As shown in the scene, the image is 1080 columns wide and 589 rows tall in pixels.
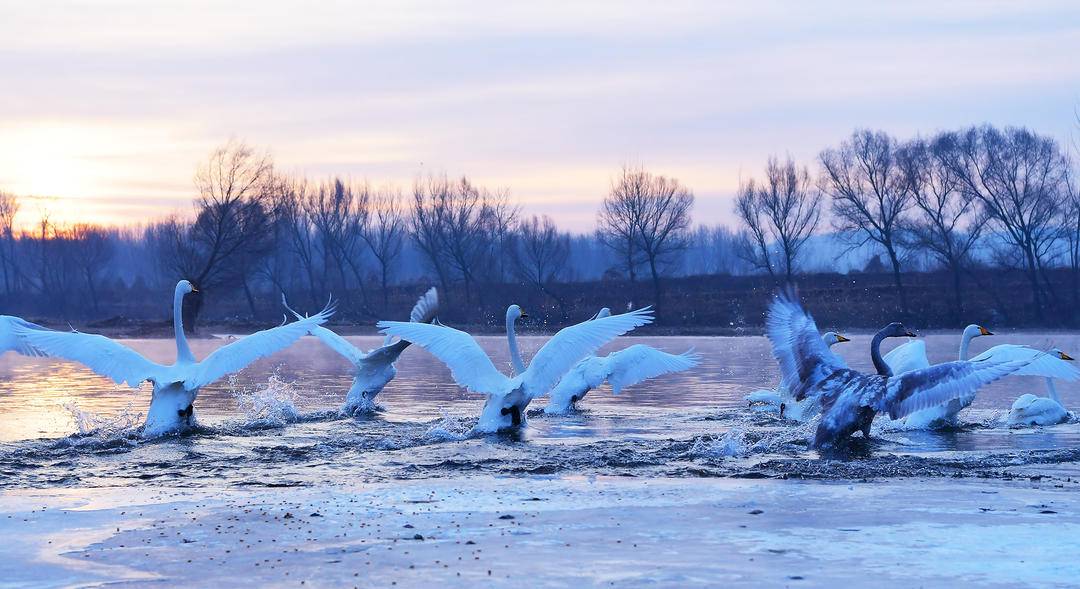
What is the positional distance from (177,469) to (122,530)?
10.2ft

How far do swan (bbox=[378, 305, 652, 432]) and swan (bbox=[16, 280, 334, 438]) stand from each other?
1.41m

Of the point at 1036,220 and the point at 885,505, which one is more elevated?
the point at 1036,220

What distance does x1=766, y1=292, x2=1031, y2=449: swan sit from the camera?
1259 cm

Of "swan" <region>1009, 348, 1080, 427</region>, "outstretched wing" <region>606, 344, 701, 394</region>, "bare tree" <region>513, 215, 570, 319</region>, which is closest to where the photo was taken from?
"swan" <region>1009, 348, 1080, 427</region>

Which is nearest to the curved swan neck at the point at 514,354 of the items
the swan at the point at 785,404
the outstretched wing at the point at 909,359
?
the swan at the point at 785,404

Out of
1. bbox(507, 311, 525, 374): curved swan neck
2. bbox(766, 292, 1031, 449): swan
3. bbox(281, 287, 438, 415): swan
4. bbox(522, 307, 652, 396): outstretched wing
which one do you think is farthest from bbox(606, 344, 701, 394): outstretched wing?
bbox(766, 292, 1031, 449): swan

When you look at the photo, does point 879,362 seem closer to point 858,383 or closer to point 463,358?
point 858,383

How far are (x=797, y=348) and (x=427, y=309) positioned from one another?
5.85 m

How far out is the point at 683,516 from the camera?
9078 millimetres

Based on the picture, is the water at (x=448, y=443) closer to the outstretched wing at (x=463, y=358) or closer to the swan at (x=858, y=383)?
the swan at (x=858, y=383)

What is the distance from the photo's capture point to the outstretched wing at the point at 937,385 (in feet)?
41.1

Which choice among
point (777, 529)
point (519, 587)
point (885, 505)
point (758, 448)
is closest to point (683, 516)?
point (777, 529)

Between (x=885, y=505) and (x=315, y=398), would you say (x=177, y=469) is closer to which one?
(x=885, y=505)

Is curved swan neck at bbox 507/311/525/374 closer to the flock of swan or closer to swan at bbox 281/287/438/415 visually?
the flock of swan
